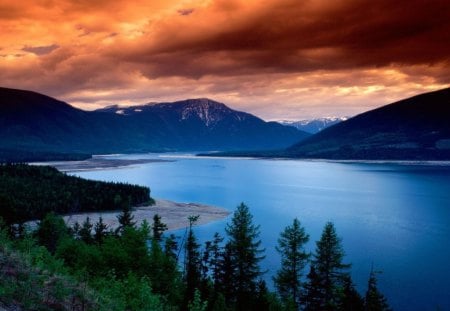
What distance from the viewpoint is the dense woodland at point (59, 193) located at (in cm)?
12441

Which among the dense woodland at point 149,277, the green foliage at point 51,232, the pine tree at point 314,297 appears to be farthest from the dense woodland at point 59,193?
the pine tree at point 314,297

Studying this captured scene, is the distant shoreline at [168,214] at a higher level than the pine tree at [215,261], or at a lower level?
lower

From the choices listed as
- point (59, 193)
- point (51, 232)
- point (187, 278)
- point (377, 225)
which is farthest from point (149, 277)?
point (59, 193)

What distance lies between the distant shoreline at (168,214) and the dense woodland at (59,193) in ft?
16.7

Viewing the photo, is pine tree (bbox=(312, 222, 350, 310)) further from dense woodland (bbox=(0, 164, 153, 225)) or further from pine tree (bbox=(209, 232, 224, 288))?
dense woodland (bbox=(0, 164, 153, 225))

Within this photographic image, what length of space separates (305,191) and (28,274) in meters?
181

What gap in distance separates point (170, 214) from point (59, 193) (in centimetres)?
4293

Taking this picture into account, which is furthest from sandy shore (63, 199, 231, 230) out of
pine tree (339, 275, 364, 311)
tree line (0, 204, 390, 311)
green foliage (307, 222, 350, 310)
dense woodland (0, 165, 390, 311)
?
pine tree (339, 275, 364, 311)

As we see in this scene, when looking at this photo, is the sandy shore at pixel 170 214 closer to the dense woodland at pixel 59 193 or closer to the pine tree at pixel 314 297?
the dense woodland at pixel 59 193

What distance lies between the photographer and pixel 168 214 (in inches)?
4870

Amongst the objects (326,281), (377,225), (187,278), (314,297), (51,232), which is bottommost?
(377,225)

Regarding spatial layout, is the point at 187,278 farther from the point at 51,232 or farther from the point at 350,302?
the point at 51,232

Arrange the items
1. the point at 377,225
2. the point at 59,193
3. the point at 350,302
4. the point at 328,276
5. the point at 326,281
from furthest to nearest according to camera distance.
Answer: the point at 59,193, the point at 377,225, the point at 328,276, the point at 326,281, the point at 350,302

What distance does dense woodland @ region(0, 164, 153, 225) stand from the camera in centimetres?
12441
